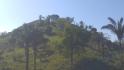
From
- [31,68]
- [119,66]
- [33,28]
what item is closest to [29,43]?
[33,28]

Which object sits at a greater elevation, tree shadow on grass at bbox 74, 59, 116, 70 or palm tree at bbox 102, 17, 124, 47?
palm tree at bbox 102, 17, 124, 47

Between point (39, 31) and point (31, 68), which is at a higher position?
point (39, 31)

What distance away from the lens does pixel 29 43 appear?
43.5 m

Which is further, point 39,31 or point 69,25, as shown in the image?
point 69,25

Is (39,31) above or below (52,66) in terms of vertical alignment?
above

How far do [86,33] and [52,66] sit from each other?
691 centimetres

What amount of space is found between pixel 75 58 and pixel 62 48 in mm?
2494

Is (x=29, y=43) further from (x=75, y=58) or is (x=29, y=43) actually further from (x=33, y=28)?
(x=75, y=58)

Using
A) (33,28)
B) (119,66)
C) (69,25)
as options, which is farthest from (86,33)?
(33,28)

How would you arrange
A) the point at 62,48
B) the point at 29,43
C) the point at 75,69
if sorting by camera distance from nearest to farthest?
the point at 29,43, the point at 75,69, the point at 62,48

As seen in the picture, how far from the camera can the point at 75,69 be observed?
48.4m

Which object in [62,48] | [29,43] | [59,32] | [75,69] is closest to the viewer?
[29,43]

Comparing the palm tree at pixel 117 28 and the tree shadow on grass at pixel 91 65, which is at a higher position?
the palm tree at pixel 117 28

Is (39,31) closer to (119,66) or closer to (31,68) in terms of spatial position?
(31,68)
